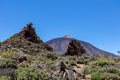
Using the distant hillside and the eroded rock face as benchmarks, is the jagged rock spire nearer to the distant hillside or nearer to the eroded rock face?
the distant hillside

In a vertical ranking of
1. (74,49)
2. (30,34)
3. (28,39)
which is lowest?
(74,49)

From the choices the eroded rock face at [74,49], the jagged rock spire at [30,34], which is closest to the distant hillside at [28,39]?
the jagged rock spire at [30,34]

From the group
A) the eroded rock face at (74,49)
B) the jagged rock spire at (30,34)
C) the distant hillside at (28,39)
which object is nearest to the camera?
the distant hillside at (28,39)

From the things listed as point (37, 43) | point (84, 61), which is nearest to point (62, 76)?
point (84, 61)

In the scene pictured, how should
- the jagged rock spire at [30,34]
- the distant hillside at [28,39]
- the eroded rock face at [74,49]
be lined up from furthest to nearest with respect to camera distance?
1. the jagged rock spire at [30,34]
2. the eroded rock face at [74,49]
3. the distant hillside at [28,39]

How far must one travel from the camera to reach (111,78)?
18.8 m

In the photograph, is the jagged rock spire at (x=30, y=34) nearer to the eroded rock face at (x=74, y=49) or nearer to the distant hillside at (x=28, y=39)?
the distant hillside at (x=28, y=39)

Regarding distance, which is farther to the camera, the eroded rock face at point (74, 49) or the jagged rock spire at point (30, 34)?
the jagged rock spire at point (30, 34)

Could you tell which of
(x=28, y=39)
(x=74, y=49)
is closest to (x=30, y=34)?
(x=28, y=39)

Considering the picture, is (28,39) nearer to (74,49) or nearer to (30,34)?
(30,34)

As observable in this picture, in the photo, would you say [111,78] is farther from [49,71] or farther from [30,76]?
[30,76]

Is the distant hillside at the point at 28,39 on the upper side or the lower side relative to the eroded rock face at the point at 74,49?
upper

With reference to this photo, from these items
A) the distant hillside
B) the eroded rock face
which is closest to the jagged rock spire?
the distant hillside

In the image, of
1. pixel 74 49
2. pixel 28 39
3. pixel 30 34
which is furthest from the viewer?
pixel 30 34
